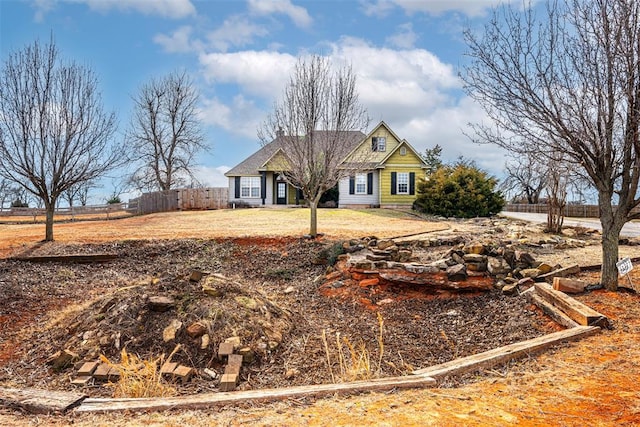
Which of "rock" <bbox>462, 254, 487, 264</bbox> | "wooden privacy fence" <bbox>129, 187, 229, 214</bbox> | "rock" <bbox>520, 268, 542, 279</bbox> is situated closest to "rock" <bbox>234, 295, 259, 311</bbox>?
"rock" <bbox>462, 254, 487, 264</bbox>

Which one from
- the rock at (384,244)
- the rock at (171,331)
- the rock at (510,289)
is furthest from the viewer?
the rock at (384,244)

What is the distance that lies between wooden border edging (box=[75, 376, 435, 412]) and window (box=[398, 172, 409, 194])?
2557 centimetres

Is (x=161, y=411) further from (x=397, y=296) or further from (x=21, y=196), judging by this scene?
(x=21, y=196)

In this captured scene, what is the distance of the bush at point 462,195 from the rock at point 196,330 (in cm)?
2033

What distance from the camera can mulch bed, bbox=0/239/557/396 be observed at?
5.13 metres

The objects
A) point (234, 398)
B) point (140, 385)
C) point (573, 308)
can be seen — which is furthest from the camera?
point (573, 308)

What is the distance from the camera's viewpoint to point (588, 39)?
21.9 feet

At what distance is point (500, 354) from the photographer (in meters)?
4.66

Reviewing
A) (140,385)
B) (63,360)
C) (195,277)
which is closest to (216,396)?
(140,385)

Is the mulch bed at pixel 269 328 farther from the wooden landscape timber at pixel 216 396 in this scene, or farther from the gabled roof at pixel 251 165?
the gabled roof at pixel 251 165

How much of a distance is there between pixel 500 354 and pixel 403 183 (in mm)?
24881

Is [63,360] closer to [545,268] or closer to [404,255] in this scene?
[404,255]

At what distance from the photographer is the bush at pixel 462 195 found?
78.9ft

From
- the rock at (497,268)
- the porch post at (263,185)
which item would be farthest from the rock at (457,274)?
the porch post at (263,185)
